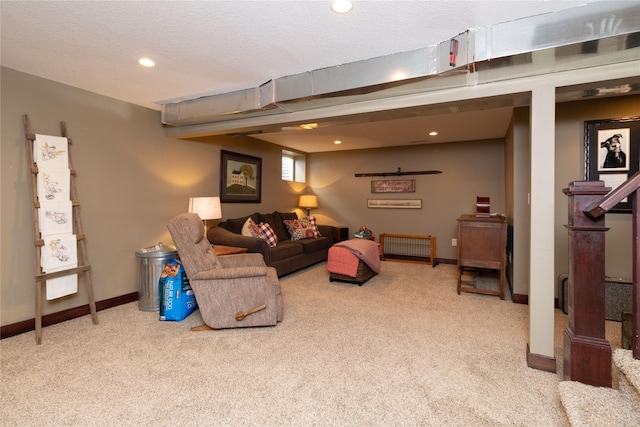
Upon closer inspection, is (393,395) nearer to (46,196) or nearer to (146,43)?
(146,43)

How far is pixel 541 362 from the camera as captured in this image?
2074 mm

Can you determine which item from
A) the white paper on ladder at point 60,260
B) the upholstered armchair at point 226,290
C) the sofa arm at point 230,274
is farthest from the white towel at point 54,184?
the sofa arm at point 230,274

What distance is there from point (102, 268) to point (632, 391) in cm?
419

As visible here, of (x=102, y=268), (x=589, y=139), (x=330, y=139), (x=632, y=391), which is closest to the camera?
(x=632, y=391)

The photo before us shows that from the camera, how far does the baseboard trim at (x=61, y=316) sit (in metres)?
2.59

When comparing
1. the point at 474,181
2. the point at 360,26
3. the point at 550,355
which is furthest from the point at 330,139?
the point at 550,355

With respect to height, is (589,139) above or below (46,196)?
above

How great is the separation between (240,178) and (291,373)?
12.0 ft

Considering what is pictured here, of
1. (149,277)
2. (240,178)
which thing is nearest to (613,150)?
(240,178)

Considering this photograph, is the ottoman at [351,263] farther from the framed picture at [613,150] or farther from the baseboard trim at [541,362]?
the framed picture at [613,150]

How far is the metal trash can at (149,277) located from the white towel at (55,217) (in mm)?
678

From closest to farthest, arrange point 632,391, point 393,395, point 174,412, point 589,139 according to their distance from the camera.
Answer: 1. point 632,391
2. point 174,412
3. point 393,395
4. point 589,139

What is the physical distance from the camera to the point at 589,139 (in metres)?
3.04

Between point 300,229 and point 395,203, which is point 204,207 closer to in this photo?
point 300,229
